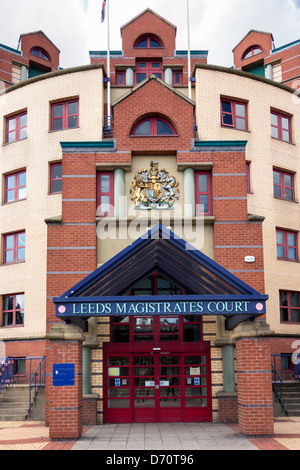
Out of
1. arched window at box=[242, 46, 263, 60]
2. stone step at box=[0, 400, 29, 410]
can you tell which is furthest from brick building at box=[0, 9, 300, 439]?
arched window at box=[242, 46, 263, 60]

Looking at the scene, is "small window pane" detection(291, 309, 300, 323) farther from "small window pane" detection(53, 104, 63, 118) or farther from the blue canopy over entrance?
"small window pane" detection(53, 104, 63, 118)

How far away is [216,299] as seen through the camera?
39.6ft

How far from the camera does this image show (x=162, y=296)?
1204cm

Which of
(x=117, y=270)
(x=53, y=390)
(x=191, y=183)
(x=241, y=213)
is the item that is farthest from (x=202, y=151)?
(x=53, y=390)

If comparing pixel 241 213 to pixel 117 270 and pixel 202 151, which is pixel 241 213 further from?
pixel 117 270

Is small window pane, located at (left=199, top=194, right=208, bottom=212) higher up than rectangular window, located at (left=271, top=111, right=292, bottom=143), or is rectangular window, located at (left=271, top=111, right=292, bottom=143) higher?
rectangular window, located at (left=271, top=111, right=292, bottom=143)

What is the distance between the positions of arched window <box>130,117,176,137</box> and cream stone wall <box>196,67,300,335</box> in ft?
12.8

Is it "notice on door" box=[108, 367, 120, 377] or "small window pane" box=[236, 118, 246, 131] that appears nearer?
"notice on door" box=[108, 367, 120, 377]

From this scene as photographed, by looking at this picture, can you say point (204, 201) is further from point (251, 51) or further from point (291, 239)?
point (251, 51)

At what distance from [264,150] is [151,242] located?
37.6 ft

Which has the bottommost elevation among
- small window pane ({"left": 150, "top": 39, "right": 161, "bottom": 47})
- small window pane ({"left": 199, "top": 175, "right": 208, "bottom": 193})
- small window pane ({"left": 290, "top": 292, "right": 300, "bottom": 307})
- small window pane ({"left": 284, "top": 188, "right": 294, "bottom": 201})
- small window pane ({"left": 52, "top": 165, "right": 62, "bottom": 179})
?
small window pane ({"left": 290, "top": 292, "right": 300, "bottom": 307})

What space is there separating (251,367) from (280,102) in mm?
14948

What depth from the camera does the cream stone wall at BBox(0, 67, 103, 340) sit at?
2205 centimetres

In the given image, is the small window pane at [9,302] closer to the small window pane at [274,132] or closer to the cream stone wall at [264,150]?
the cream stone wall at [264,150]
